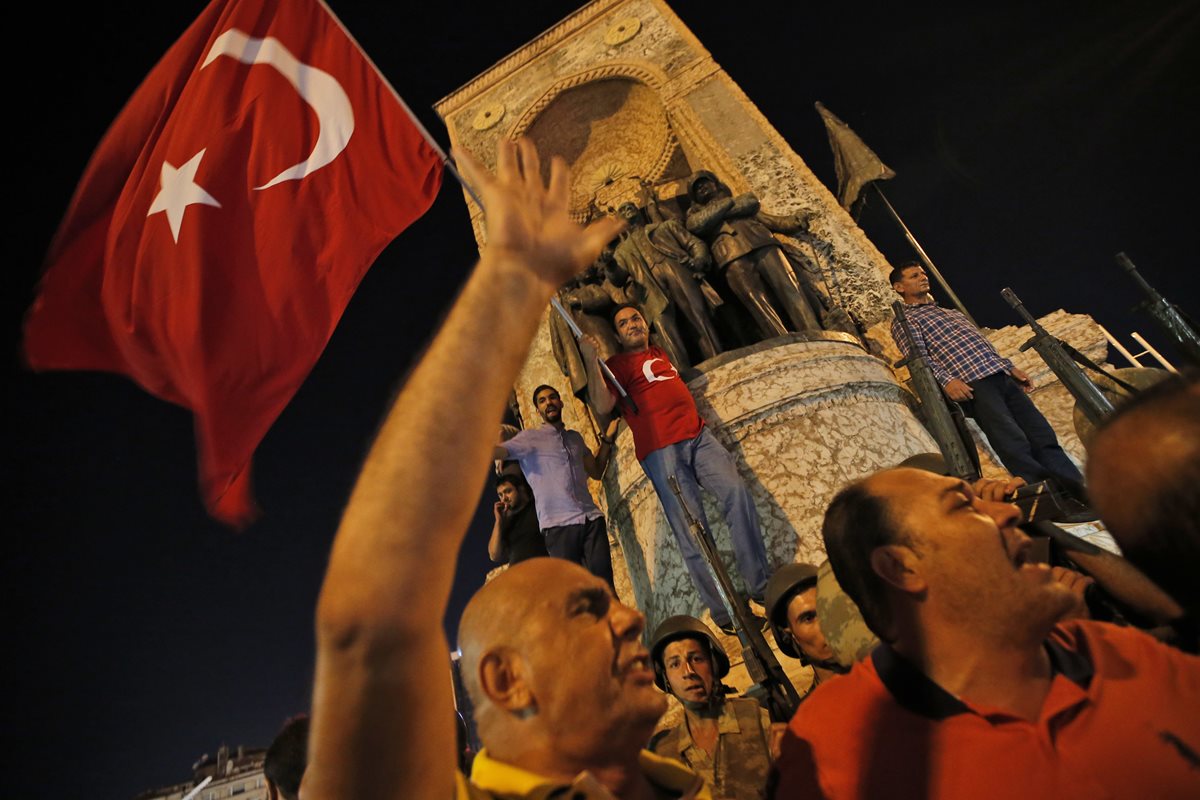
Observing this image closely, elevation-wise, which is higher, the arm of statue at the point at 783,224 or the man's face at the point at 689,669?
the arm of statue at the point at 783,224

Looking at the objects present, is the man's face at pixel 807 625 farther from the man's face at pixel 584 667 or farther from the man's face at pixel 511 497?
the man's face at pixel 511 497

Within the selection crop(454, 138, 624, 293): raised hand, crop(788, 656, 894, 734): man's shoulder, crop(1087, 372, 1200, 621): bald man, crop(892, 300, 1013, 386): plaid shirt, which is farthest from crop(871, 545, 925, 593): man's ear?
crop(892, 300, 1013, 386): plaid shirt

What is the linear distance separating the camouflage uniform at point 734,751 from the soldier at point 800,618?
0.94ft

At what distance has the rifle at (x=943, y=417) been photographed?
3.88m

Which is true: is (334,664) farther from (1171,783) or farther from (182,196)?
(182,196)

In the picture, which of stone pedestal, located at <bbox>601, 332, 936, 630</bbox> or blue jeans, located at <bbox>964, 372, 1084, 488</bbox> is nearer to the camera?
blue jeans, located at <bbox>964, 372, 1084, 488</bbox>

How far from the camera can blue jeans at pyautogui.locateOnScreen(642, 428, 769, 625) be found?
368 cm

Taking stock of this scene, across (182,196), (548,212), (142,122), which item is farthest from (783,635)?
(142,122)

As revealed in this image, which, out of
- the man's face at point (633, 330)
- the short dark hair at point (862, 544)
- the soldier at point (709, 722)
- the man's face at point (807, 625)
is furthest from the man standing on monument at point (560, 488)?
the short dark hair at point (862, 544)

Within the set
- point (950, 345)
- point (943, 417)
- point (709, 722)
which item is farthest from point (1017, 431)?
point (709, 722)

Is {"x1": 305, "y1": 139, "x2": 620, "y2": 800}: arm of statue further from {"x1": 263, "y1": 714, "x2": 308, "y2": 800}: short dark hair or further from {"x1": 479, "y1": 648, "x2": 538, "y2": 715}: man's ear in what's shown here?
{"x1": 263, "y1": 714, "x2": 308, "y2": 800}: short dark hair

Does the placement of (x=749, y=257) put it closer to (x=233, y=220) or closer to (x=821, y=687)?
(x=233, y=220)

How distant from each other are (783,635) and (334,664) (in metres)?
2.74

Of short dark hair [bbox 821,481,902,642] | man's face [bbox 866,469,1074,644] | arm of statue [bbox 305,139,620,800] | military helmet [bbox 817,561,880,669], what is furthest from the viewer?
military helmet [bbox 817,561,880,669]
